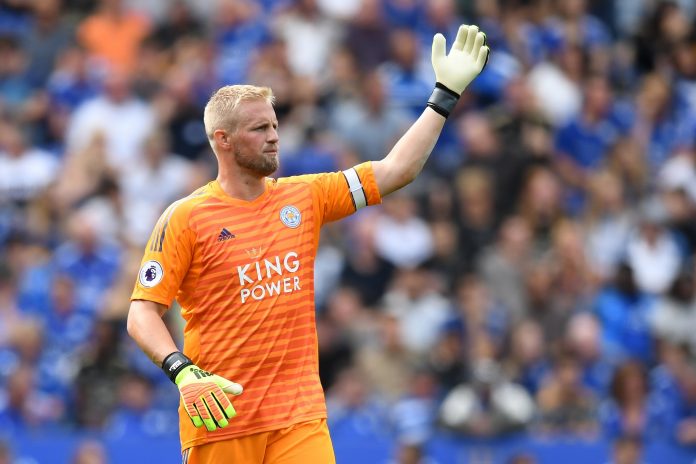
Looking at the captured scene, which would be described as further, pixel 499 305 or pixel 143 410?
pixel 499 305

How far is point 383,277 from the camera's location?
12430 millimetres

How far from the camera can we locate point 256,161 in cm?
629

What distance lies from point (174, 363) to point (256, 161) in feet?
3.44

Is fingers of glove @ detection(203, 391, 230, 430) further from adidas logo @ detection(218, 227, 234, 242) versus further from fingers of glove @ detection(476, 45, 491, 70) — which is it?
fingers of glove @ detection(476, 45, 491, 70)

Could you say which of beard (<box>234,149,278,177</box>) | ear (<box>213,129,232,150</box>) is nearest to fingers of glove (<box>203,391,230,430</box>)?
beard (<box>234,149,278,177</box>)

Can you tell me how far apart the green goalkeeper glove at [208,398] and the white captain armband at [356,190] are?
1.17 meters

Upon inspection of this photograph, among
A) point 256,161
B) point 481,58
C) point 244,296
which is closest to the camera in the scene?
point 244,296

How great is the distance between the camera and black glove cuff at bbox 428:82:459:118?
21.2 ft

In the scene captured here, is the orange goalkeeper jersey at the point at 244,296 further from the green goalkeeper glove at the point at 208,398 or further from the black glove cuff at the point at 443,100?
the black glove cuff at the point at 443,100

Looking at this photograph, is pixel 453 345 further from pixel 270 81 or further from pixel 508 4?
pixel 508 4

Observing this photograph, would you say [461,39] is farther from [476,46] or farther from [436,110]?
[436,110]

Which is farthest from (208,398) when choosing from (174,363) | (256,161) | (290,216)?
(256,161)

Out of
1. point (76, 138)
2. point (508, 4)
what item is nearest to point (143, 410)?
point (76, 138)

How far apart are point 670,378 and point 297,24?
5641mm
